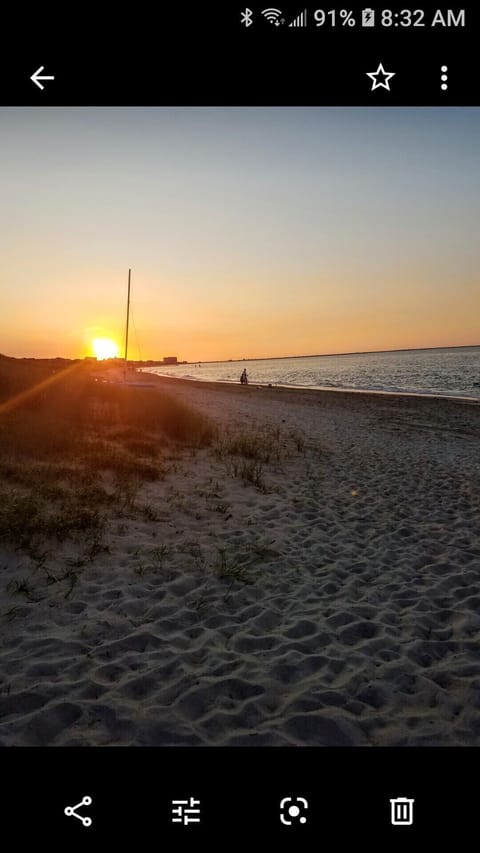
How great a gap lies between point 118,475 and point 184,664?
587cm

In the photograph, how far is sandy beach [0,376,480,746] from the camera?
140 inches
